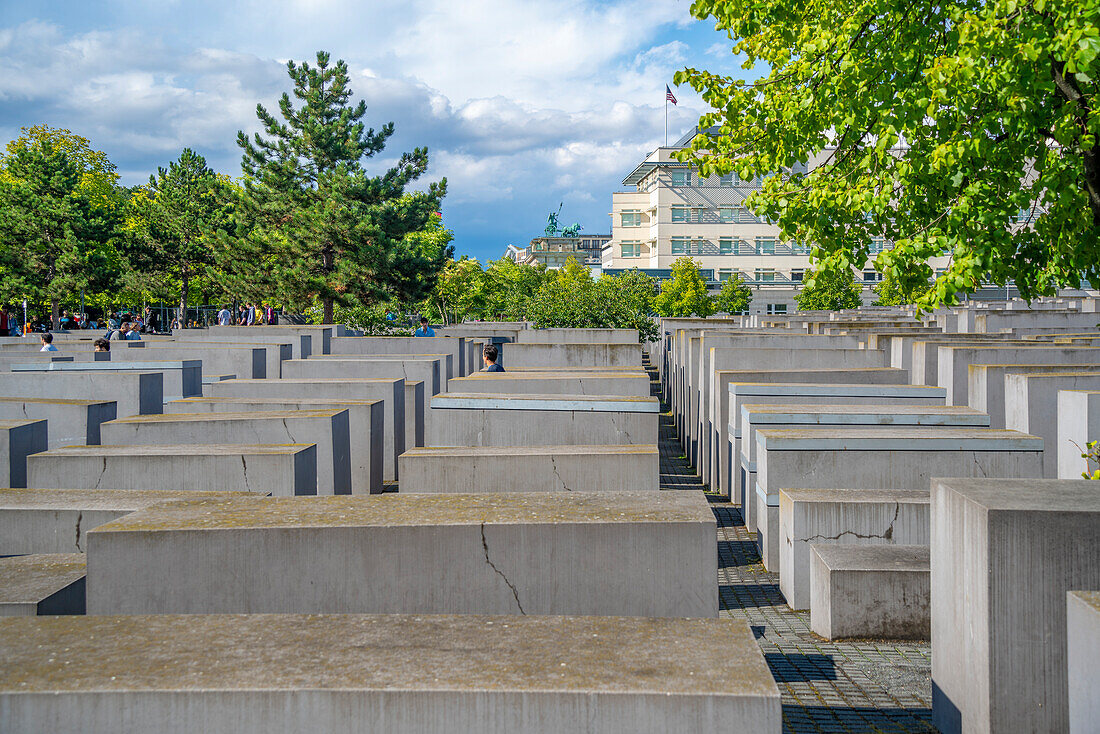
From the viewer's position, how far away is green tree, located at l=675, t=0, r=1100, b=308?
23.2ft

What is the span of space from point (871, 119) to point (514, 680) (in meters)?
7.40

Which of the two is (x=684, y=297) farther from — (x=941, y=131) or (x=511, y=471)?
(x=511, y=471)

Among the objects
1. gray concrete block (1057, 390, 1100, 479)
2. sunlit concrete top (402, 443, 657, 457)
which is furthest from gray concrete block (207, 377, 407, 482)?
gray concrete block (1057, 390, 1100, 479)

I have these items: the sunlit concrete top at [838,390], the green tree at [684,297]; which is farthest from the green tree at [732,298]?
the sunlit concrete top at [838,390]

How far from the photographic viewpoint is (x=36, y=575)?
5129 mm

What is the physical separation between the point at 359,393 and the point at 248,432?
2.80m

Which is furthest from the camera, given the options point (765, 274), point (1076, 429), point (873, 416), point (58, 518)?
point (765, 274)

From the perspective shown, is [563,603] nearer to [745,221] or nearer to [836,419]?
[836,419]

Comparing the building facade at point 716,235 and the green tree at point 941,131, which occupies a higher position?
the building facade at point 716,235

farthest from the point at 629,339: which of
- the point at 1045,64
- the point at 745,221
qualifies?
the point at 745,221

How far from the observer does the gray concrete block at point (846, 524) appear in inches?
265

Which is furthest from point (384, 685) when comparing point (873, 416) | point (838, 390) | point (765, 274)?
point (765, 274)

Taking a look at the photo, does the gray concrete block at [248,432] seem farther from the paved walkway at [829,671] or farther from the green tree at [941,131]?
the green tree at [941,131]

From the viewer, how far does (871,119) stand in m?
8.80
